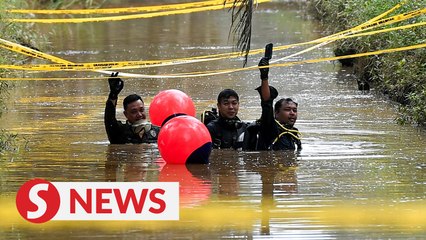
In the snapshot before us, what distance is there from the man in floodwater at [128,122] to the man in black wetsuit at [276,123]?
146 centimetres

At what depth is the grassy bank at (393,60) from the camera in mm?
14352

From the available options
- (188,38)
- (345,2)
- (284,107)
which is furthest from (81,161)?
(188,38)

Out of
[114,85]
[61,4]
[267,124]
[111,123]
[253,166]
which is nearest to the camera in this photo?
[253,166]

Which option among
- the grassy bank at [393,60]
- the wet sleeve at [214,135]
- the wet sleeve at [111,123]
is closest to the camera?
the wet sleeve at [214,135]

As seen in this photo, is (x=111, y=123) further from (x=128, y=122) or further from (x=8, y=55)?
(x=8, y=55)

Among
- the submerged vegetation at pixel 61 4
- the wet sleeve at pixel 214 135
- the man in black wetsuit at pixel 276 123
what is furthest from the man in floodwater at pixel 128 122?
the submerged vegetation at pixel 61 4

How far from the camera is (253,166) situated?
11.1 m

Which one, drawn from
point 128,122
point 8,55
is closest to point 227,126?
point 128,122

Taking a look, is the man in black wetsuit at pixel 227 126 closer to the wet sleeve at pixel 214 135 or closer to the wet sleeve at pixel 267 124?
the wet sleeve at pixel 214 135

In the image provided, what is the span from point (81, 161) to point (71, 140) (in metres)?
1.66

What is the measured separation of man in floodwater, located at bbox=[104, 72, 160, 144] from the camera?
40.7ft

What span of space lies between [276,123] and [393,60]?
16.6 ft

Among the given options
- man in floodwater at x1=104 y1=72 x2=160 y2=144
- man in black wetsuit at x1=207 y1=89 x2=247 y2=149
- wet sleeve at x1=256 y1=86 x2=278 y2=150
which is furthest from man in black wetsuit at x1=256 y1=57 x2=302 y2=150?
man in floodwater at x1=104 y1=72 x2=160 y2=144

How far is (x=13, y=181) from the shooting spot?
10250mm
